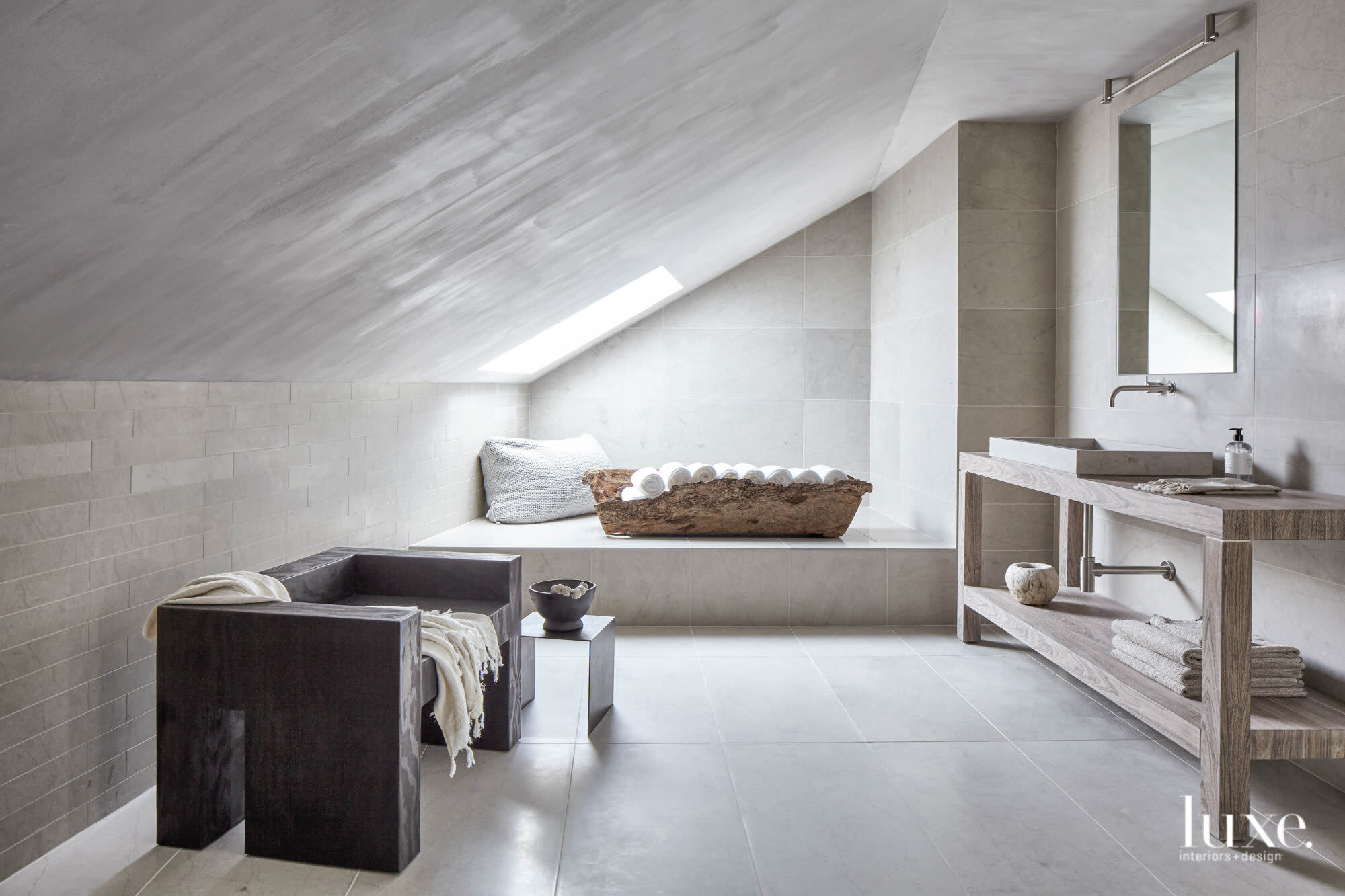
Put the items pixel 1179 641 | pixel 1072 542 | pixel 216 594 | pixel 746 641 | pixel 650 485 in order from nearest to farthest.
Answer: pixel 216 594
pixel 1179 641
pixel 1072 542
pixel 746 641
pixel 650 485

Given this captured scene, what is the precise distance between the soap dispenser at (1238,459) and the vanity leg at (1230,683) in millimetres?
666

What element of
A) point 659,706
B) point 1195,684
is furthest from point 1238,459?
point 659,706

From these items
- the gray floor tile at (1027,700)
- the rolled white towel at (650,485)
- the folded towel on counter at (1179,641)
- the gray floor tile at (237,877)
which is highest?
the rolled white towel at (650,485)

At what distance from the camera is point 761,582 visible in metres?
4.82

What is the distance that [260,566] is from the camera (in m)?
3.30

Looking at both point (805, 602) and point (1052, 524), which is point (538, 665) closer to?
point (805, 602)

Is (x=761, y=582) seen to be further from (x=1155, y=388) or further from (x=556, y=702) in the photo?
(x=1155, y=388)

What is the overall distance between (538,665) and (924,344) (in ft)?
9.17

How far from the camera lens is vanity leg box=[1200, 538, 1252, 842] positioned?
2.51m

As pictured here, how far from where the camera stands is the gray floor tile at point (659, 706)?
3227mm

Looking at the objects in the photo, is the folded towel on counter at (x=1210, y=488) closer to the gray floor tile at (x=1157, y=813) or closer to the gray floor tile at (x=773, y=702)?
the gray floor tile at (x=1157, y=813)

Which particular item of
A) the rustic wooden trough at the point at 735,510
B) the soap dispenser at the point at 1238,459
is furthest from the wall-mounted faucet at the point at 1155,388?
the rustic wooden trough at the point at 735,510

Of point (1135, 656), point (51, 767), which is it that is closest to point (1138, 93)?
point (1135, 656)

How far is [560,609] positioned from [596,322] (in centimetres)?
331
